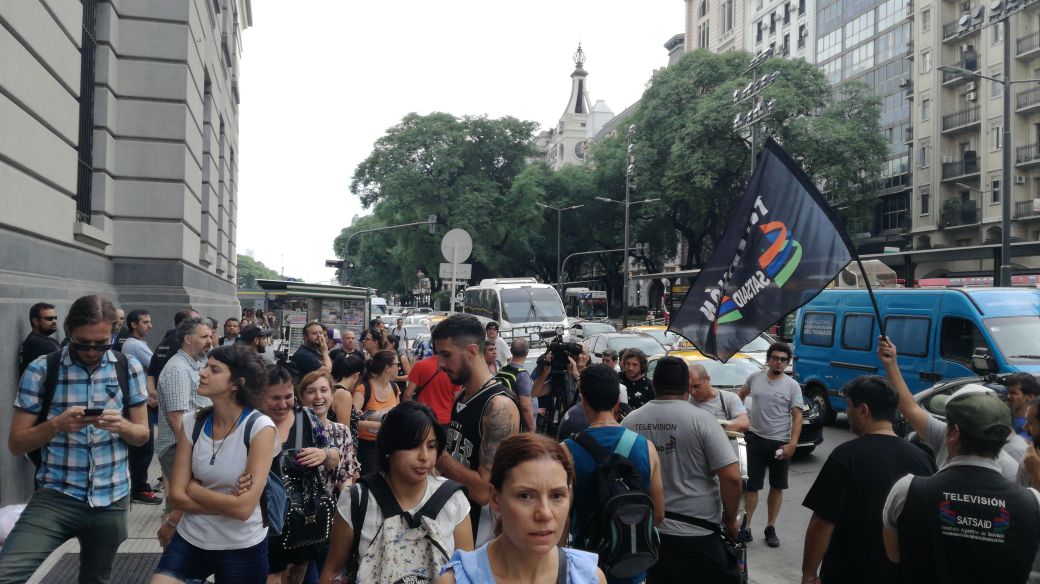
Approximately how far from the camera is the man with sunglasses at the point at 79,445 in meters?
3.85

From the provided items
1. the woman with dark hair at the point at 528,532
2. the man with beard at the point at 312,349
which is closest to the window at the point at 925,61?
the man with beard at the point at 312,349

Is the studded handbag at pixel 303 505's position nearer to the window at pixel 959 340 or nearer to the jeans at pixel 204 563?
the jeans at pixel 204 563

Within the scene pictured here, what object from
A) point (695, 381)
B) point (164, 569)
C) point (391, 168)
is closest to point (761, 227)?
point (695, 381)

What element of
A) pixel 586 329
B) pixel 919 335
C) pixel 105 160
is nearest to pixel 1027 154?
pixel 586 329

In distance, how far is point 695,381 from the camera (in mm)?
6523

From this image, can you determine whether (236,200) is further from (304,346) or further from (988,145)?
(988,145)

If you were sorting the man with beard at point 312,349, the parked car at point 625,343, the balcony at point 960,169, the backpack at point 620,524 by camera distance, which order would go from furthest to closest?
the balcony at point 960,169
the parked car at point 625,343
the man with beard at point 312,349
the backpack at point 620,524

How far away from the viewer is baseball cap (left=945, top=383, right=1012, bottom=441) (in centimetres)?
314

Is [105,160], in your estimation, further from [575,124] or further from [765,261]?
[575,124]

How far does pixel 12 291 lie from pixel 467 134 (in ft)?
149

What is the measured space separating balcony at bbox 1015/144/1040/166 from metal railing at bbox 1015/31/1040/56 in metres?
4.49

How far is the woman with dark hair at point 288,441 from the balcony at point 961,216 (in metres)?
46.1

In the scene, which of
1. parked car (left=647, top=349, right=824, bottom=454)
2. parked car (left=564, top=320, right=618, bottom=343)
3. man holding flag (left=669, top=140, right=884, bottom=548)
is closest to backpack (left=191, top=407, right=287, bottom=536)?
man holding flag (left=669, top=140, right=884, bottom=548)

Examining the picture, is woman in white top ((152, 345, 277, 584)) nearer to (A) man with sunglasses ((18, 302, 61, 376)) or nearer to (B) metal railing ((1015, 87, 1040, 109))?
(A) man with sunglasses ((18, 302, 61, 376))
